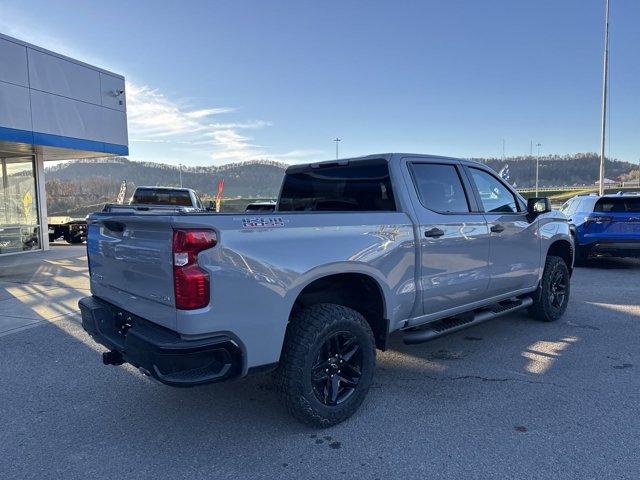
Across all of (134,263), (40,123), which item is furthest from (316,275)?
(40,123)

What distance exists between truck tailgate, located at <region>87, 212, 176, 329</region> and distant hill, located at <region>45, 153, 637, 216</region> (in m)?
77.5

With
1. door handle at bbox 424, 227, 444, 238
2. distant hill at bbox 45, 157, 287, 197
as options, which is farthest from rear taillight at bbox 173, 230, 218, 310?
distant hill at bbox 45, 157, 287, 197

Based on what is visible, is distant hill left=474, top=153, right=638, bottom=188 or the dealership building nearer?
the dealership building

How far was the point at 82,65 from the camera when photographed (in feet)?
46.2

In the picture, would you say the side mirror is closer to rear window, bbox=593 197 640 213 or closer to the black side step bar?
the black side step bar

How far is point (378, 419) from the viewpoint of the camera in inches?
142

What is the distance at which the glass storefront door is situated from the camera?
1467cm

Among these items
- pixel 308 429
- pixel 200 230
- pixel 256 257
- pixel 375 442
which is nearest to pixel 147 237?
pixel 200 230

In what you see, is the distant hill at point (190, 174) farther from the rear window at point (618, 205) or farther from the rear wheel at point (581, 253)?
the rear window at point (618, 205)

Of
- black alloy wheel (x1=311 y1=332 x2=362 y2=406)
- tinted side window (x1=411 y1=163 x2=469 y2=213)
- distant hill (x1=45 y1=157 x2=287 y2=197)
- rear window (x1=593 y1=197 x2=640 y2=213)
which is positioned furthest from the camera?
distant hill (x1=45 y1=157 x2=287 y2=197)

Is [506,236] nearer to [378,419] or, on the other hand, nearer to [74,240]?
[378,419]

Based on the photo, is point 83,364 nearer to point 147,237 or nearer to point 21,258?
point 147,237

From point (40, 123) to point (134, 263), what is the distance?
11919mm

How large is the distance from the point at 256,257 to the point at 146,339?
0.82 m
